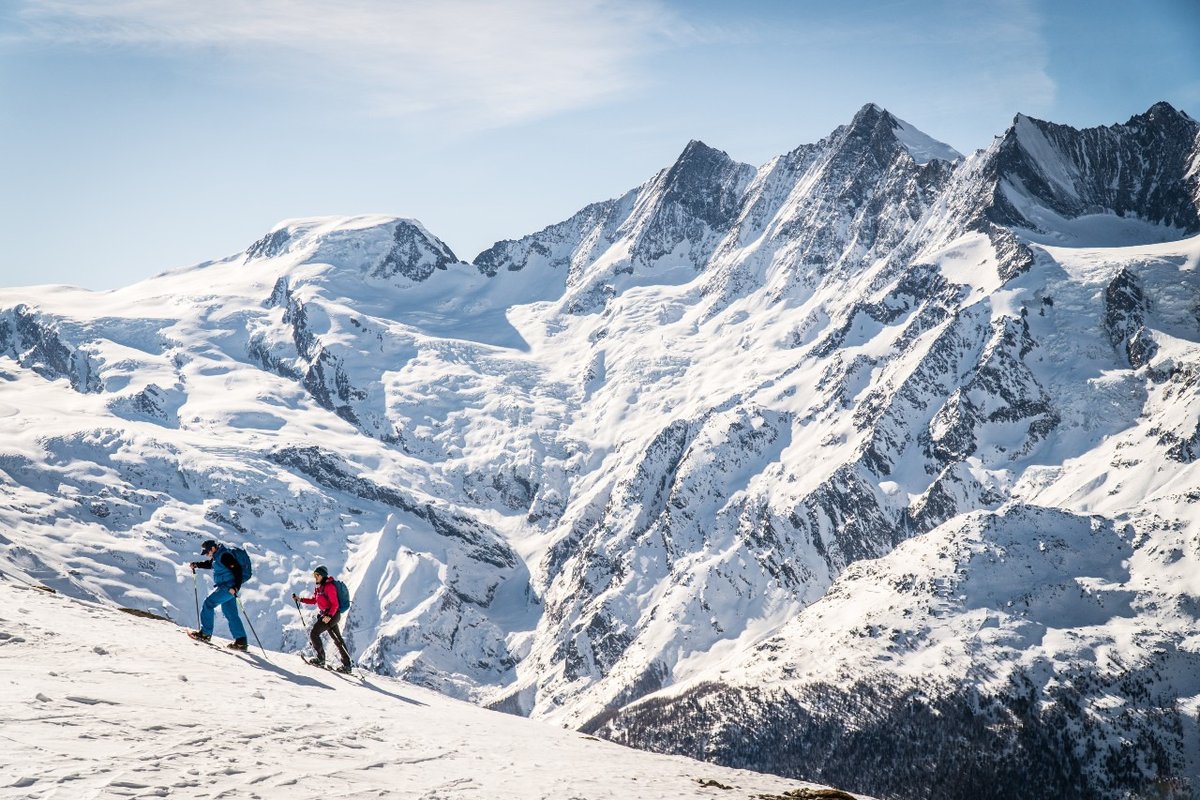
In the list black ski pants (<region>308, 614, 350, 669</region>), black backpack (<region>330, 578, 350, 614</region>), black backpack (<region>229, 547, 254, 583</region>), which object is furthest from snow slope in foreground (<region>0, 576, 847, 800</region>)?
black backpack (<region>330, 578, 350, 614</region>)

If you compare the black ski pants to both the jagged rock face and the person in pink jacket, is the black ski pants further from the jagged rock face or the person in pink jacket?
the jagged rock face

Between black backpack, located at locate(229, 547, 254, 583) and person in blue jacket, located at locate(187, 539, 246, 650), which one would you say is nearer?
person in blue jacket, located at locate(187, 539, 246, 650)

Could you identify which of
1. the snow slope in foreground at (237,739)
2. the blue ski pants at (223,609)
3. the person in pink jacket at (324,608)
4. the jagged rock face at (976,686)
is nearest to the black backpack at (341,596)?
the person in pink jacket at (324,608)

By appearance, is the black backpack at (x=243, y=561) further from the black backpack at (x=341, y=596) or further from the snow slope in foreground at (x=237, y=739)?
the black backpack at (x=341, y=596)

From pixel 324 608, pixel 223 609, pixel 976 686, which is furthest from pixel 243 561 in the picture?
pixel 976 686

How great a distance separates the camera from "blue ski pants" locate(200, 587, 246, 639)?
32.0m

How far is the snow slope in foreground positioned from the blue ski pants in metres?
1.72

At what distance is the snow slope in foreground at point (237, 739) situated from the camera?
59.3 ft

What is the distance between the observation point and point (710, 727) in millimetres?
175500

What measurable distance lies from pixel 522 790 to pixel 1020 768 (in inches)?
5712

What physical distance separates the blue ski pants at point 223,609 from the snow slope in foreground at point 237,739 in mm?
1716

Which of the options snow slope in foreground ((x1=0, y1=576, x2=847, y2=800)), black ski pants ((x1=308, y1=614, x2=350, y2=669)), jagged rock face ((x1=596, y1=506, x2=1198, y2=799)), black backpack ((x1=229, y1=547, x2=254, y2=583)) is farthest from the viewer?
jagged rock face ((x1=596, y1=506, x2=1198, y2=799))

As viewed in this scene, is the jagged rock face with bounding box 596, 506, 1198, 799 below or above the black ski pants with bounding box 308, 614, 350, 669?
below

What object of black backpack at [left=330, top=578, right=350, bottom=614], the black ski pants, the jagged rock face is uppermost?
black backpack at [left=330, top=578, right=350, bottom=614]
